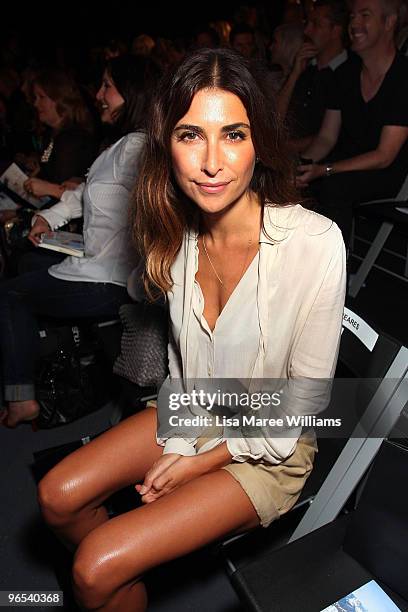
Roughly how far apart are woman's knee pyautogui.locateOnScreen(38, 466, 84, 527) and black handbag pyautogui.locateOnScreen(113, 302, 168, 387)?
16.6 inches

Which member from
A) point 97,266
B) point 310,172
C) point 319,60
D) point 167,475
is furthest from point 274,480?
point 319,60

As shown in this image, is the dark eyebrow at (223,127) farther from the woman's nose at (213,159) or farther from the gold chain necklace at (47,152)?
the gold chain necklace at (47,152)

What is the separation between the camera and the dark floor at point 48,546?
154 centimetres

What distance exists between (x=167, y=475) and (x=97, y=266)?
110cm

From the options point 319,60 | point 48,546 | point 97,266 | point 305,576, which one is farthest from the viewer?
point 319,60

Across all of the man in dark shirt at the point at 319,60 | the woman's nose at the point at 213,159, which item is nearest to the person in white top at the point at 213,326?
the woman's nose at the point at 213,159

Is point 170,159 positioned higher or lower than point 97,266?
higher

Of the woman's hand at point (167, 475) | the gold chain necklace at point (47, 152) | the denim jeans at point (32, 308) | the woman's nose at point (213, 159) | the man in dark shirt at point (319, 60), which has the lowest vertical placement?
the denim jeans at point (32, 308)

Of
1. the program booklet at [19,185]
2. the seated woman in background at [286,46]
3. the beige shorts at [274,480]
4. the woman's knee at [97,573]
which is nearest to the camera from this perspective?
the woman's knee at [97,573]

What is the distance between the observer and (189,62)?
107 centimetres

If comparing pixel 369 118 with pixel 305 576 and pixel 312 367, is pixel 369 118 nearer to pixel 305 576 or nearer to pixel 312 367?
pixel 312 367

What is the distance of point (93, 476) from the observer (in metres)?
1.22

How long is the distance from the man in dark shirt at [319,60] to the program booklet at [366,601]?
2455mm

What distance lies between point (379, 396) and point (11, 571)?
4.25 ft
